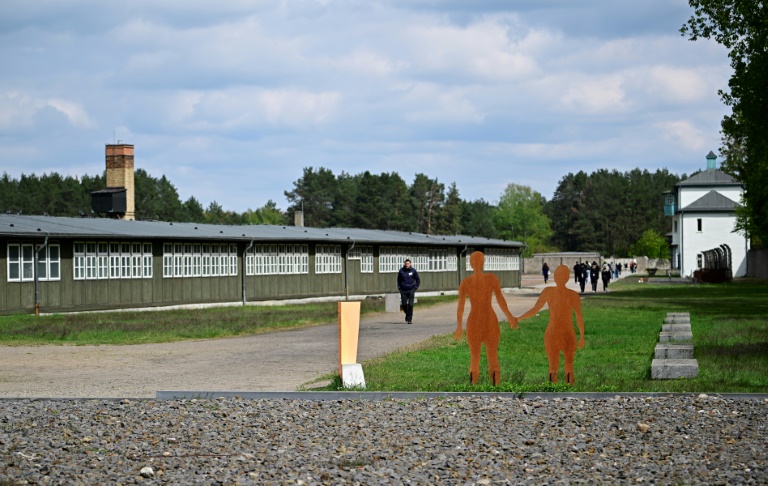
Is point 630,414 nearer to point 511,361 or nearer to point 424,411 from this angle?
point 424,411

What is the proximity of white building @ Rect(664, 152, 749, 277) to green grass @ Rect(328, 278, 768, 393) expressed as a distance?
249 ft

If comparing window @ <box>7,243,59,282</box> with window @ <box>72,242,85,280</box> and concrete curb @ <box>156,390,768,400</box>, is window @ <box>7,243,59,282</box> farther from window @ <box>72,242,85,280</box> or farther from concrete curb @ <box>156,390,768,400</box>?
concrete curb @ <box>156,390,768,400</box>

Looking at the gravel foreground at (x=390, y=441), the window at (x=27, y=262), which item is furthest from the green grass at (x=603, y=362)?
the window at (x=27, y=262)

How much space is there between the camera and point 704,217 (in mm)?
103625

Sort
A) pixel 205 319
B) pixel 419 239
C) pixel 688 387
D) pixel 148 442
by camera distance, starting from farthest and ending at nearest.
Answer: pixel 419 239 → pixel 205 319 → pixel 688 387 → pixel 148 442

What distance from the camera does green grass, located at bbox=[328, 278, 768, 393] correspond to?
13273 millimetres

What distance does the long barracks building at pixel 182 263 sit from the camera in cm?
3434

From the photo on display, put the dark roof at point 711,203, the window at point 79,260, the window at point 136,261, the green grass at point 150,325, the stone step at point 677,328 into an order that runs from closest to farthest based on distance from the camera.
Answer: the stone step at point 677,328 < the green grass at point 150,325 < the window at point 79,260 < the window at point 136,261 < the dark roof at point 711,203

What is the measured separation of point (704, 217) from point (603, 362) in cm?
9077

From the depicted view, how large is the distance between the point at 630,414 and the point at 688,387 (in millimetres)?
2665

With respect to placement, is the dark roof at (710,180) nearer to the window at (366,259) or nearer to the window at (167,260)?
the window at (366,259)

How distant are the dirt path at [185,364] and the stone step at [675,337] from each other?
4.90 meters

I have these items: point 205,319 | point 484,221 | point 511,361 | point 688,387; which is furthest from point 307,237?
point 484,221

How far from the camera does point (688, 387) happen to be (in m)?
13.0
